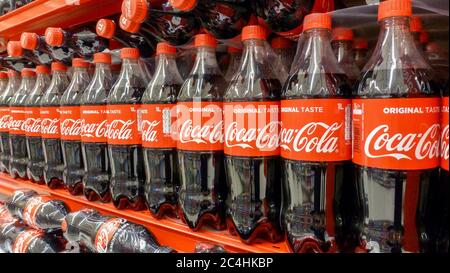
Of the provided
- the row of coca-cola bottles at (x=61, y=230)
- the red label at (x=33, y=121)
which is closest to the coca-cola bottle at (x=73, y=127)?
the row of coca-cola bottles at (x=61, y=230)

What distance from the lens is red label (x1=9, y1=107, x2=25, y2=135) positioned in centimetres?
194

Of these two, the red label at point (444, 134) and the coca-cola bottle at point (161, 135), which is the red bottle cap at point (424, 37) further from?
the coca-cola bottle at point (161, 135)

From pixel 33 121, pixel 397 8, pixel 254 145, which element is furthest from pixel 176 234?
pixel 33 121

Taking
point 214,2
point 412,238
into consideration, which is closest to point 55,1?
point 214,2

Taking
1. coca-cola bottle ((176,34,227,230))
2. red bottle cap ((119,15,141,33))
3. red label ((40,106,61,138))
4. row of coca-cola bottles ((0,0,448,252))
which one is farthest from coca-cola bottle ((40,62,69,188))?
coca-cola bottle ((176,34,227,230))

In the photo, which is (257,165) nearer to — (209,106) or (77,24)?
(209,106)

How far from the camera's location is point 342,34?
94cm

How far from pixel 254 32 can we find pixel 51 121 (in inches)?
45.0

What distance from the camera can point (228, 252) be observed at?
98 cm

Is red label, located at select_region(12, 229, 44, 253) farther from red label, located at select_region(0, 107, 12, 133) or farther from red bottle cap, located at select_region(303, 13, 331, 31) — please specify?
red bottle cap, located at select_region(303, 13, 331, 31)

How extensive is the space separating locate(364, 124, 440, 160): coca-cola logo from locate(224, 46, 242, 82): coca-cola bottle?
1.92 feet

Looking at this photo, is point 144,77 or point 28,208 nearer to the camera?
point 144,77

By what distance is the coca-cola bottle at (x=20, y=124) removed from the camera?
195cm
